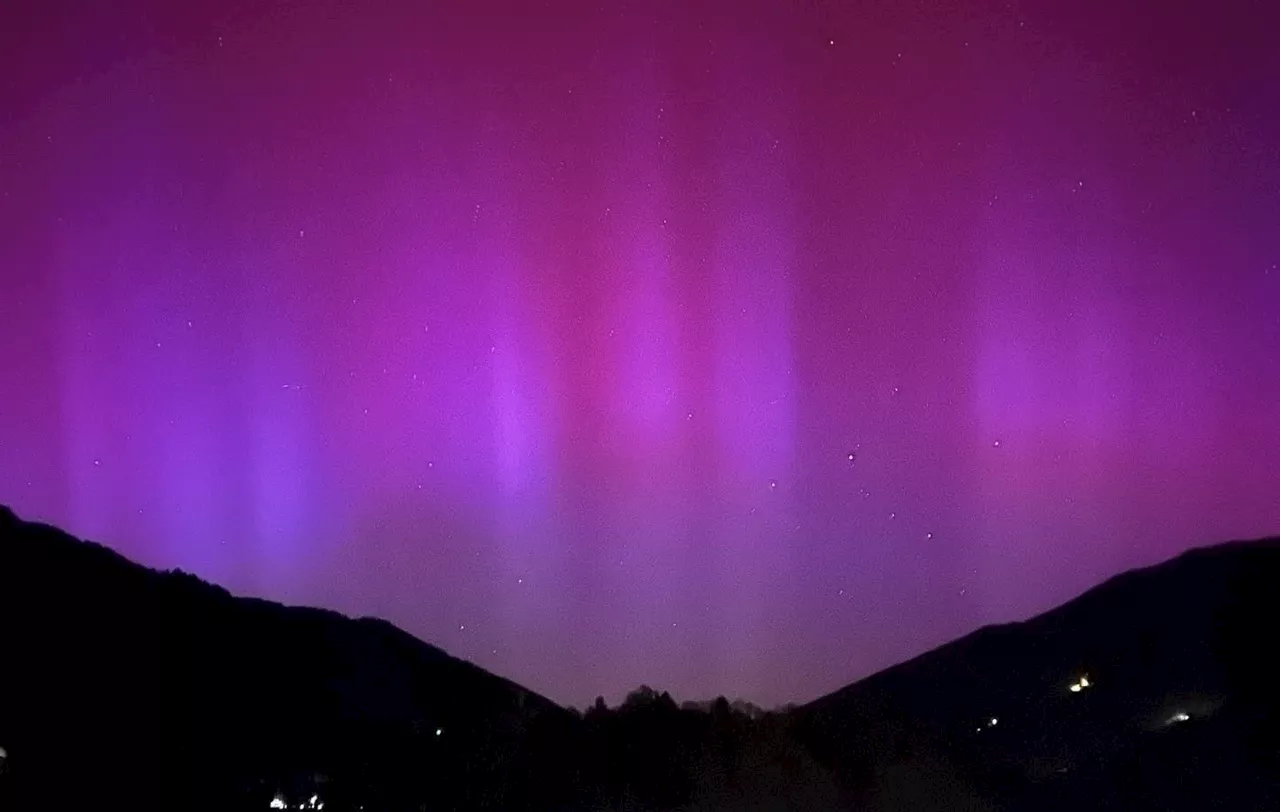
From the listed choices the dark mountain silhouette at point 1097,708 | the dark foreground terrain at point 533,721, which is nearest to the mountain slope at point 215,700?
the dark foreground terrain at point 533,721

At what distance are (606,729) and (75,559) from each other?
130 inches

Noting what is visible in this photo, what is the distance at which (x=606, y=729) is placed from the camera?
19.7 feet

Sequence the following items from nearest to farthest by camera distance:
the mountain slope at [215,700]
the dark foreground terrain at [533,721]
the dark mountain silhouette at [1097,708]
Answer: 1. the mountain slope at [215,700]
2. the dark foreground terrain at [533,721]
3. the dark mountain silhouette at [1097,708]

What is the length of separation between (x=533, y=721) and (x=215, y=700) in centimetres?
189

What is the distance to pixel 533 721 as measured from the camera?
20.4 feet

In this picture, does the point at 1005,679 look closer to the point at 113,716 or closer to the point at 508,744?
the point at 508,744

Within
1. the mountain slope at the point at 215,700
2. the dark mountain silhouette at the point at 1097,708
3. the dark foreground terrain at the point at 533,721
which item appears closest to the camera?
the mountain slope at the point at 215,700

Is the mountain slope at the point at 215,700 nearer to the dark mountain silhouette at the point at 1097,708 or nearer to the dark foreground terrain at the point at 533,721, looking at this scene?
the dark foreground terrain at the point at 533,721

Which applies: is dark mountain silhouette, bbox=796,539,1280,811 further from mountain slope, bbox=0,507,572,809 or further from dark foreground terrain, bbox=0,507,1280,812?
mountain slope, bbox=0,507,572,809

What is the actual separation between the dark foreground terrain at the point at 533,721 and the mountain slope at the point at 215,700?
2 cm

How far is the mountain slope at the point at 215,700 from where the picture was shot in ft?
17.1

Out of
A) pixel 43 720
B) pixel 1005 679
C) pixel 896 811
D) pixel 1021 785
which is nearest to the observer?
pixel 43 720

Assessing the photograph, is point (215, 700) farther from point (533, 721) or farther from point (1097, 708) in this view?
point (1097, 708)

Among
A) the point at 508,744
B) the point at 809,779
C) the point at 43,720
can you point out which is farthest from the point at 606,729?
the point at 43,720
